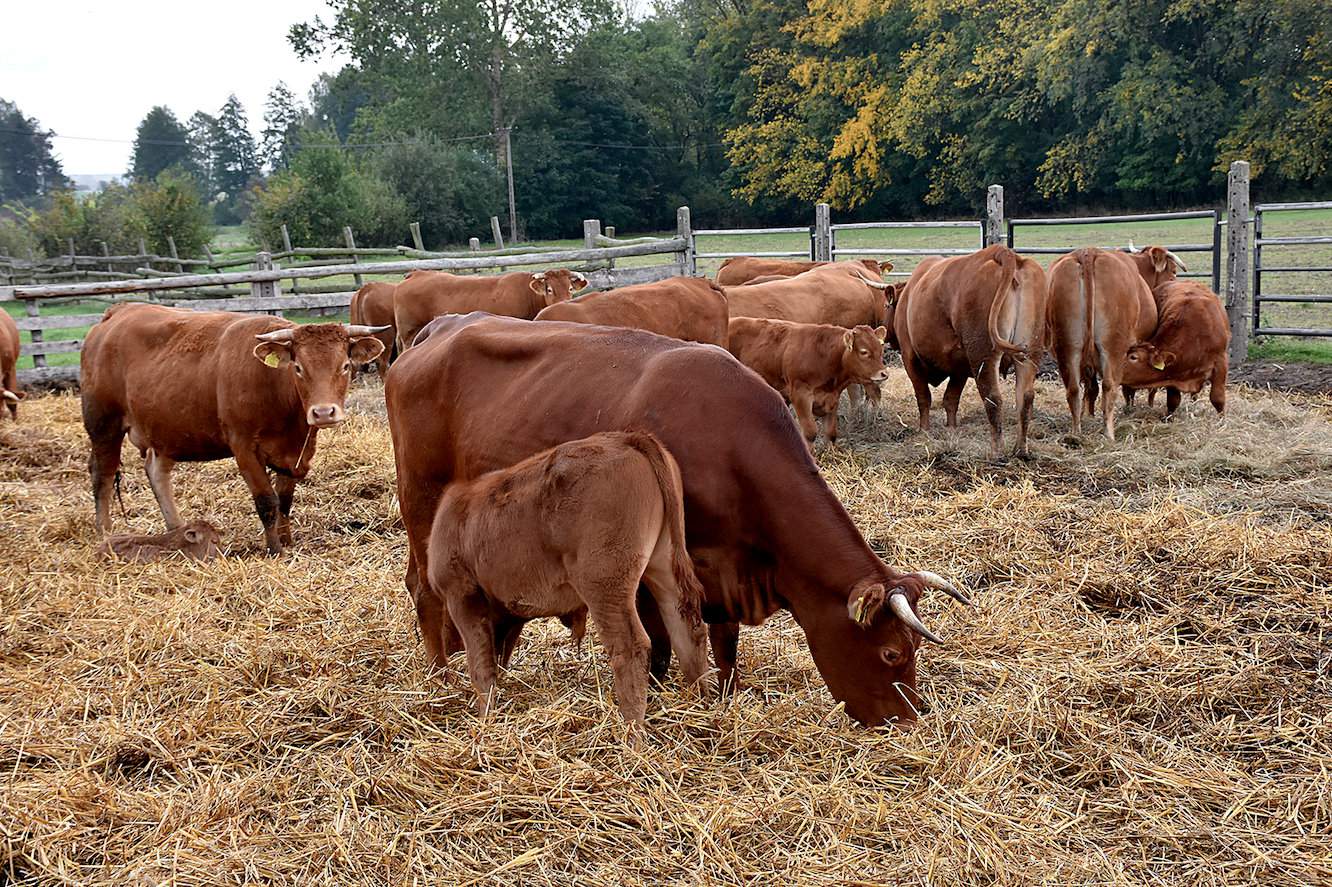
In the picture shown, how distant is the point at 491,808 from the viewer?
333cm

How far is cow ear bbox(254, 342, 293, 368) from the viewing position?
251 inches

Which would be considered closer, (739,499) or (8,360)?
(739,499)

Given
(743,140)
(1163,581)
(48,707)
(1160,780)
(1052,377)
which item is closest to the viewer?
(1160,780)

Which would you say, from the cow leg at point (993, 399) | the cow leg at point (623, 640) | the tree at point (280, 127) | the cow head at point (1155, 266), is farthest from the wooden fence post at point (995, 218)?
the tree at point (280, 127)

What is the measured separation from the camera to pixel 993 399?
845cm

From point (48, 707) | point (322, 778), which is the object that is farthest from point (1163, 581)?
point (48, 707)

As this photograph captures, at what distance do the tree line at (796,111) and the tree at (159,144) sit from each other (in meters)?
39.8

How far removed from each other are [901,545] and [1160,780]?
2.74 m

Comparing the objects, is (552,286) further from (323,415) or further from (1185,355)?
(1185,355)

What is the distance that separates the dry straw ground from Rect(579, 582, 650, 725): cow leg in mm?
112

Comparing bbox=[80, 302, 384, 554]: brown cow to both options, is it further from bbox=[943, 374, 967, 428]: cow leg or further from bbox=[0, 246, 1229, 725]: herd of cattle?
bbox=[943, 374, 967, 428]: cow leg

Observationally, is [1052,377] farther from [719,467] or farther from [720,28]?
[720,28]

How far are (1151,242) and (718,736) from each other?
2637cm

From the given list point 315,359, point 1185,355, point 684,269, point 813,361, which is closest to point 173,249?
point 684,269
